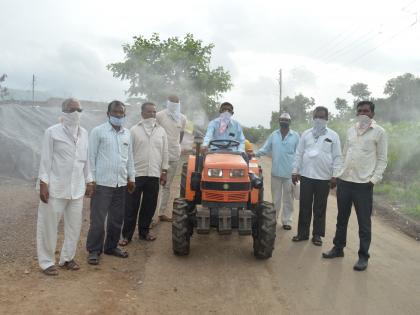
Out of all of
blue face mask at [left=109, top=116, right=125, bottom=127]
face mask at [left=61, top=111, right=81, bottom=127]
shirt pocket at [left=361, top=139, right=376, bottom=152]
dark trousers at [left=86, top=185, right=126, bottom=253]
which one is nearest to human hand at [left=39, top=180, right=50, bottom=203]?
face mask at [left=61, top=111, right=81, bottom=127]

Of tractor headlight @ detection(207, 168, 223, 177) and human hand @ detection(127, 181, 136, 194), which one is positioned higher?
tractor headlight @ detection(207, 168, 223, 177)

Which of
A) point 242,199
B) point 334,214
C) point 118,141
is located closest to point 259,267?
point 242,199

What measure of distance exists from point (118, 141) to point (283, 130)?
3.20 m

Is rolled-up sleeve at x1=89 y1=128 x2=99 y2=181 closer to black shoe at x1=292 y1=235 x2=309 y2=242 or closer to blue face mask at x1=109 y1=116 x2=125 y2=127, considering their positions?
blue face mask at x1=109 y1=116 x2=125 y2=127

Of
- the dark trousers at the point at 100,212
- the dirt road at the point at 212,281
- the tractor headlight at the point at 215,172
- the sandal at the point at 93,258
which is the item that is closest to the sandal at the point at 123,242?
the dirt road at the point at 212,281

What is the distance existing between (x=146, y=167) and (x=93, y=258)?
151 cm

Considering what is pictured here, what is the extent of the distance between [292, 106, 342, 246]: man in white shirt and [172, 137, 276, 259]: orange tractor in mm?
1104

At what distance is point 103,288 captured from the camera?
4.50 m

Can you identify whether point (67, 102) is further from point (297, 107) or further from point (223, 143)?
point (297, 107)

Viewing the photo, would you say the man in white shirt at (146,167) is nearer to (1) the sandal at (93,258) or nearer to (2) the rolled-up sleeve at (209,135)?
(2) the rolled-up sleeve at (209,135)

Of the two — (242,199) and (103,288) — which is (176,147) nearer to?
(242,199)

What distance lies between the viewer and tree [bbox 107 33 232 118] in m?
21.7

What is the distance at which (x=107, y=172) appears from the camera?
5301 millimetres

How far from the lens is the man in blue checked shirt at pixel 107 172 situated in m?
5.30
